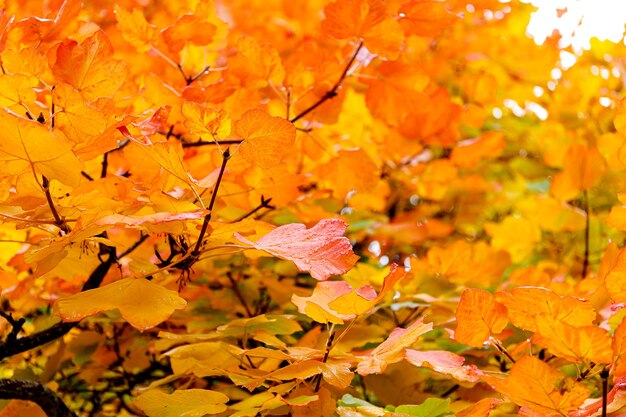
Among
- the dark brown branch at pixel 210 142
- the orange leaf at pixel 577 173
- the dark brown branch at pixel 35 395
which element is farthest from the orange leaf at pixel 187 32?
the orange leaf at pixel 577 173

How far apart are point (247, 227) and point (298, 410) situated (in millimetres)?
233

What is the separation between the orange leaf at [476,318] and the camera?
781mm

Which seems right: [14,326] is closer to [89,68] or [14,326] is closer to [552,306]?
[89,68]

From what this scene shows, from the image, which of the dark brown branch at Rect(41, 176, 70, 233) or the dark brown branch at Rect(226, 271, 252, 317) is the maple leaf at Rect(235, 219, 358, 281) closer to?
the dark brown branch at Rect(41, 176, 70, 233)

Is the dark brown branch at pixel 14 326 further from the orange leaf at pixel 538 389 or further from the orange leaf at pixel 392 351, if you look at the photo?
the orange leaf at pixel 538 389

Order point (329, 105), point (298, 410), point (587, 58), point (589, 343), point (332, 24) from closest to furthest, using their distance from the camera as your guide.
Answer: point (589, 343) → point (298, 410) → point (332, 24) → point (329, 105) → point (587, 58)

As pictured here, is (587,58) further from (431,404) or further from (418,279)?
(431,404)

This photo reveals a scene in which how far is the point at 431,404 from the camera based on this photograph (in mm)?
800

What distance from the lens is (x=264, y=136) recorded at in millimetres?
726

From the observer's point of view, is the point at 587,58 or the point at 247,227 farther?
the point at 587,58

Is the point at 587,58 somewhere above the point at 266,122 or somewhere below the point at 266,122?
below

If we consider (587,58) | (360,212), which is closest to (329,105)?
(360,212)

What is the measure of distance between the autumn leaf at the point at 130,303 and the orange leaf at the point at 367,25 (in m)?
0.48

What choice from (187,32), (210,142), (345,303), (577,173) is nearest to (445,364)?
(345,303)
